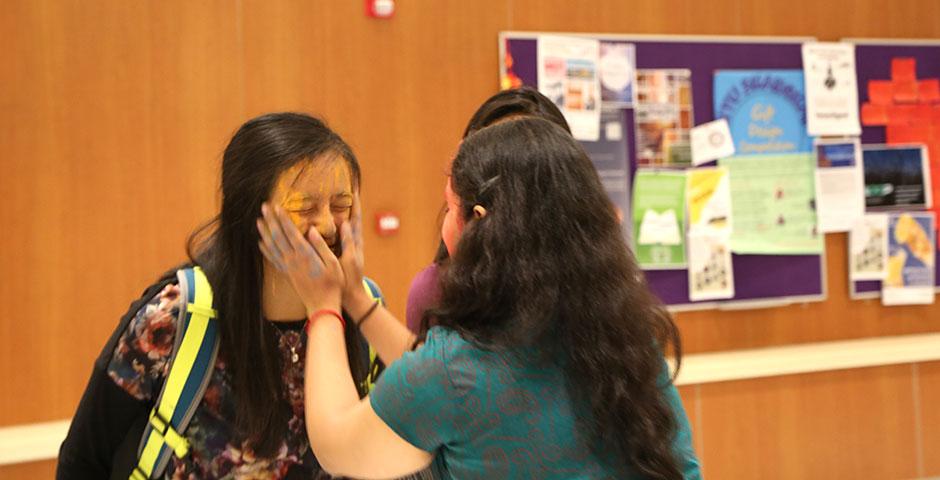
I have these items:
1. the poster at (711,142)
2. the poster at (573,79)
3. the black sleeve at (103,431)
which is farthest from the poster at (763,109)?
the black sleeve at (103,431)

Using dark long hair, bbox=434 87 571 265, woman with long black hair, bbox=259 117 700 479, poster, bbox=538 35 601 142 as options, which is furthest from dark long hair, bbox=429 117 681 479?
poster, bbox=538 35 601 142

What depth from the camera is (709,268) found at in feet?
12.3

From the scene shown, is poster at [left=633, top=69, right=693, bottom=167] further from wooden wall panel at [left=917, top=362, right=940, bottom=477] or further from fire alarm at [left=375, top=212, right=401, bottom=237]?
wooden wall panel at [left=917, top=362, right=940, bottom=477]

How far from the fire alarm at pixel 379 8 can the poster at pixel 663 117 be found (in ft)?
3.53

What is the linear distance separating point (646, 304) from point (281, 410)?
2.06ft

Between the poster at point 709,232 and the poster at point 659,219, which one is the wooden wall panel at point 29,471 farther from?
the poster at point 709,232

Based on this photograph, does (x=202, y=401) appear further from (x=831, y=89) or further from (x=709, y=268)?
(x=831, y=89)

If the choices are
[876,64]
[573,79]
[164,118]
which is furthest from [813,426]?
[164,118]

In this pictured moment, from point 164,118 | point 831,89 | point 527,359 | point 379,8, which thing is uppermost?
point 379,8

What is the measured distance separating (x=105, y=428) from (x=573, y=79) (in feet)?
8.29

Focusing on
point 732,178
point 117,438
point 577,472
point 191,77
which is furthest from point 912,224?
point 117,438

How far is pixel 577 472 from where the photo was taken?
121 cm

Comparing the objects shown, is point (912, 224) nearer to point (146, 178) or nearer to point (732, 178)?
point (732, 178)

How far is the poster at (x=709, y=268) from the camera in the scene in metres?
3.73
